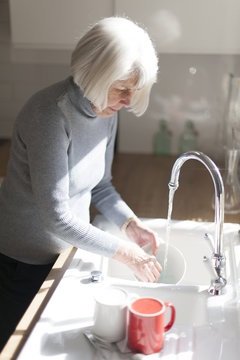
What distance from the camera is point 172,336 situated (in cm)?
106

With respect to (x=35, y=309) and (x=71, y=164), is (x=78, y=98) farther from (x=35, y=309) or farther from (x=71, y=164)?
(x=35, y=309)

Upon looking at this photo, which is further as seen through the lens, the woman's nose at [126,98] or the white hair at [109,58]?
the woman's nose at [126,98]

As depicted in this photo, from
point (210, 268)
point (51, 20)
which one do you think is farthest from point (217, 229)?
point (51, 20)

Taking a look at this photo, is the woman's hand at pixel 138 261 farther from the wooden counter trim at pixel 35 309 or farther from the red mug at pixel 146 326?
the red mug at pixel 146 326

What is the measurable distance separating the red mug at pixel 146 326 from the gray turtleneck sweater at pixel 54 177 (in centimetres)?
29

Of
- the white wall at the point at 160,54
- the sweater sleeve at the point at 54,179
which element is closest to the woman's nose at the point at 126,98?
the sweater sleeve at the point at 54,179

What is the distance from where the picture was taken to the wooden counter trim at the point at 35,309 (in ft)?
3.29

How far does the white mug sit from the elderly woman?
262mm

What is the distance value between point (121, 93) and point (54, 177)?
26 cm

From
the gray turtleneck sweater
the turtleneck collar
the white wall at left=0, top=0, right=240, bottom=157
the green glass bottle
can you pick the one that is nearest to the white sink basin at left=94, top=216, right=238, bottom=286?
the gray turtleneck sweater

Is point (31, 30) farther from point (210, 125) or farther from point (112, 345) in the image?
point (112, 345)

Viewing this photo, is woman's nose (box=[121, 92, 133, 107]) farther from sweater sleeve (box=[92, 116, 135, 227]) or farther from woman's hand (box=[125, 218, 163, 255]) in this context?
woman's hand (box=[125, 218, 163, 255])

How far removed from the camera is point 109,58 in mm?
1185

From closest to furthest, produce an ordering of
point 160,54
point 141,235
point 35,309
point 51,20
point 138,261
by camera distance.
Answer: point 35,309 → point 138,261 → point 141,235 → point 51,20 → point 160,54
